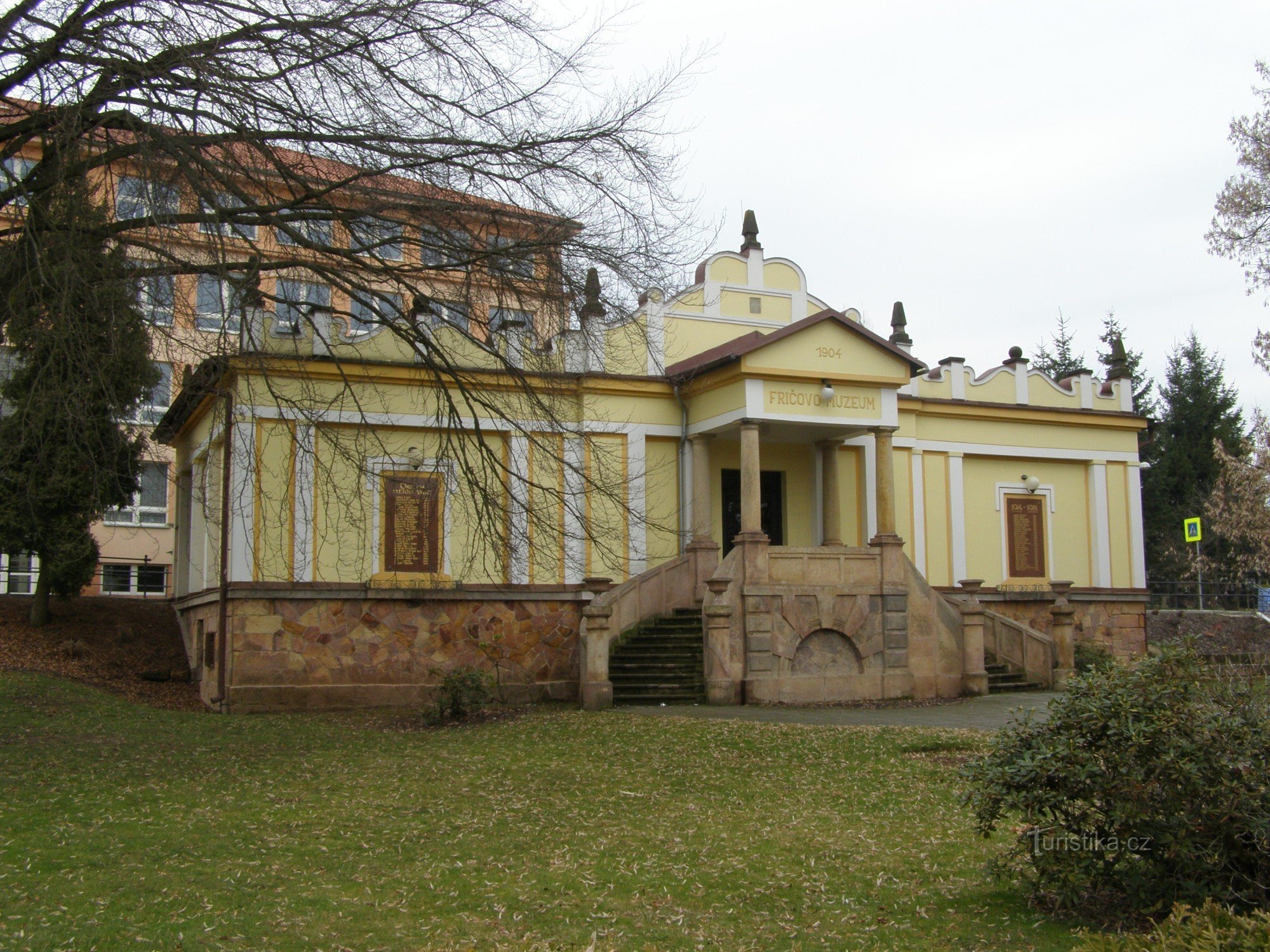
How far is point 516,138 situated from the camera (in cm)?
1161

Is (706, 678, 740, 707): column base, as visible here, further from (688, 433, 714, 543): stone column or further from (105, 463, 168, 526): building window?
(105, 463, 168, 526): building window

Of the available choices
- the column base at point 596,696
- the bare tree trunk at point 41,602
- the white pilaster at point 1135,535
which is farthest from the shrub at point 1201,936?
the bare tree trunk at point 41,602

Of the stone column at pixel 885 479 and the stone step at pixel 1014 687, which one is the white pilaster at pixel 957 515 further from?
the stone step at pixel 1014 687

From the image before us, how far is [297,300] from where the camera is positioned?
14.0 meters

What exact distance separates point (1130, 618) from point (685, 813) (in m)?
19.0

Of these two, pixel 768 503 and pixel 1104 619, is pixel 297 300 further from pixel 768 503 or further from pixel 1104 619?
pixel 1104 619

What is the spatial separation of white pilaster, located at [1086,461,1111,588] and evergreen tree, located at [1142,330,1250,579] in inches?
914

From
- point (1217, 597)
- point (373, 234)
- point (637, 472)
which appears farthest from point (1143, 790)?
point (1217, 597)

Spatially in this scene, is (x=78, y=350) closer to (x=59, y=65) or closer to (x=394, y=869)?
(x=59, y=65)

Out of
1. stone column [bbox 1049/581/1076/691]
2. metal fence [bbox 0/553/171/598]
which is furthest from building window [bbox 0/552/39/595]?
stone column [bbox 1049/581/1076/691]

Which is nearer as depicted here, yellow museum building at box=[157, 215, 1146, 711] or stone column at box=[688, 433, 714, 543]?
yellow museum building at box=[157, 215, 1146, 711]

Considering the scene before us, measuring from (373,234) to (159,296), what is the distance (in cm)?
242

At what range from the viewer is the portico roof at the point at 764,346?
1998 cm

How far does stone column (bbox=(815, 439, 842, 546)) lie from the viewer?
2308cm
